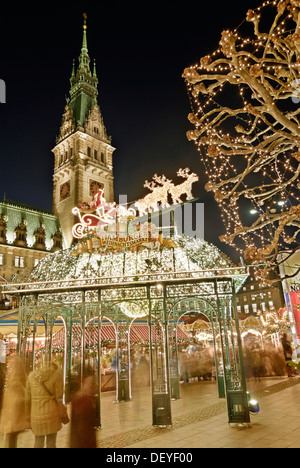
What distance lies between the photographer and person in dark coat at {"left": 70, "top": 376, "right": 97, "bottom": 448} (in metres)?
5.66

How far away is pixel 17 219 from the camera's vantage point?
53562 mm

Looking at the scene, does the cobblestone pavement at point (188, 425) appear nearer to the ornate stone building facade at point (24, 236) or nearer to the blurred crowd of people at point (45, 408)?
the blurred crowd of people at point (45, 408)

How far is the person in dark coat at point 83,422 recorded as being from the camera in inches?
223

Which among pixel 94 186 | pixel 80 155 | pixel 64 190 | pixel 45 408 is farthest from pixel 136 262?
pixel 64 190

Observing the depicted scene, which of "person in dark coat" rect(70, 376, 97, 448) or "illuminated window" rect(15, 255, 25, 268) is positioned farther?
"illuminated window" rect(15, 255, 25, 268)

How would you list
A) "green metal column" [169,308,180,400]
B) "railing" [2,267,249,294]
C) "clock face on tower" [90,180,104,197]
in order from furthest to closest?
1. "clock face on tower" [90,180,104,197]
2. "green metal column" [169,308,180,400]
3. "railing" [2,267,249,294]

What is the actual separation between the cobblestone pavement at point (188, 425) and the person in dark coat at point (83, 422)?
1803mm

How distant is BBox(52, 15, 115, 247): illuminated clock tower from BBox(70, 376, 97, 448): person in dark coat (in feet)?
162

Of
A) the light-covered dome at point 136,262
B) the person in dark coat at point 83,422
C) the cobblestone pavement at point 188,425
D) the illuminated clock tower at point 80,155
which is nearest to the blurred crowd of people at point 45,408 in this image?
the person in dark coat at point 83,422

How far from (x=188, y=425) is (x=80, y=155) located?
175ft

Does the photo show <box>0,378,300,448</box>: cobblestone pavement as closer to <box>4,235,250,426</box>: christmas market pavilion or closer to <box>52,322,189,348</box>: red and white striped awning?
<box>4,235,250,426</box>: christmas market pavilion

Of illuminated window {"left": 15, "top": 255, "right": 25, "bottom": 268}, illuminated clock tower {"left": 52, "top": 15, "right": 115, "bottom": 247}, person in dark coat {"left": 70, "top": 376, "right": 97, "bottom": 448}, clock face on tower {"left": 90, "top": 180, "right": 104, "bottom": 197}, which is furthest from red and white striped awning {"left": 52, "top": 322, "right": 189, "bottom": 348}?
clock face on tower {"left": 90, "top": 180, "right": 104, "bottom": 197}

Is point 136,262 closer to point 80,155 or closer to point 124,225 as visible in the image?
point 124,225
